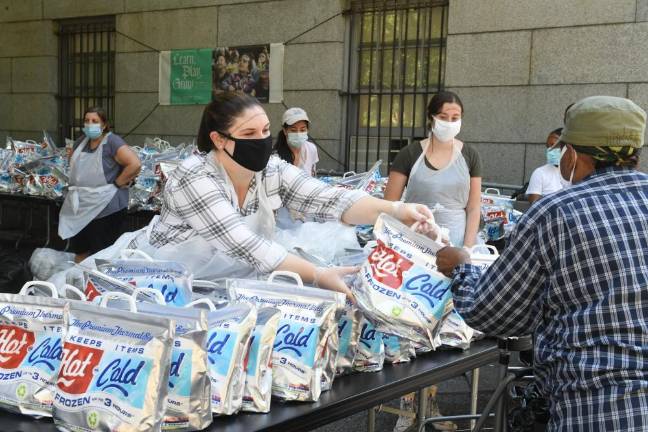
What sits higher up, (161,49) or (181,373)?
(161,49)

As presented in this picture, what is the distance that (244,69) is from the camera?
11.6 metres

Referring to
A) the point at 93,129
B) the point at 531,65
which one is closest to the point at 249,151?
the point at 93,129

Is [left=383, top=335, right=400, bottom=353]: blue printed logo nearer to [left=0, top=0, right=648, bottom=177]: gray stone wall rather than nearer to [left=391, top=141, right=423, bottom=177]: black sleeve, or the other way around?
[left=391, top=141, right=423, bottom=177]: black sleeve

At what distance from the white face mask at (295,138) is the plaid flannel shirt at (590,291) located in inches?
197

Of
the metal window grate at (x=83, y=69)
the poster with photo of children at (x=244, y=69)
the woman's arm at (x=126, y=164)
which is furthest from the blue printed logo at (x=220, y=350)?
the metal window grate at (x=83, y=69)

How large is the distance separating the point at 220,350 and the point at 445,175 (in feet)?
10.6

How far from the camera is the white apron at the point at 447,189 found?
16.9 feet

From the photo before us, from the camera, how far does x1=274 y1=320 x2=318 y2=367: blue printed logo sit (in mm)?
2377

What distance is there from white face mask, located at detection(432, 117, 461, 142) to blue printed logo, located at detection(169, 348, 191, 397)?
341 centimetres

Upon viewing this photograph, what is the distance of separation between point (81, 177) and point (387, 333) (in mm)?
5368

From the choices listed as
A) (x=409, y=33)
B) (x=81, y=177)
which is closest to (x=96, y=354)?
(x=81, y=177)

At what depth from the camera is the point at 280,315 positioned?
2359 mm

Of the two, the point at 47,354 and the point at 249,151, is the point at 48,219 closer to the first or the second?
the point at 249,151

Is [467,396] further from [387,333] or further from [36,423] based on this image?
[36,423]
